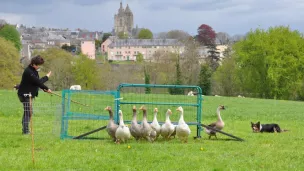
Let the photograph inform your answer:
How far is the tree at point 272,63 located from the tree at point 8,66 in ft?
113

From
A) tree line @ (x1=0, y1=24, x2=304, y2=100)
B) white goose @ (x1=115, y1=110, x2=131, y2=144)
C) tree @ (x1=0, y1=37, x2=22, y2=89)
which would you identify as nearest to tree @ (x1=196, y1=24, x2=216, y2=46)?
tree line @ (x1=0, y1=24, x2=304, y2=100)

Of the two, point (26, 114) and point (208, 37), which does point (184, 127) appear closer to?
point (26, 114)

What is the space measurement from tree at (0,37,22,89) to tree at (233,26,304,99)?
113 feet

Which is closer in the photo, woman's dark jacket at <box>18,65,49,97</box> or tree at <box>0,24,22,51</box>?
woman's dark jacket at <box>18,65,49,97</box>

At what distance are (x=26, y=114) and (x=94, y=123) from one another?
3815 millimetres

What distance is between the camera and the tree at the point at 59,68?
74200mm

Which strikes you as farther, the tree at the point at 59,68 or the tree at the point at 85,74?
the tree at the point at 85,74

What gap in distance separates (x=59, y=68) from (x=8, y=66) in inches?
481

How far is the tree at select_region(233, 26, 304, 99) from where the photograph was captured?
6762cm

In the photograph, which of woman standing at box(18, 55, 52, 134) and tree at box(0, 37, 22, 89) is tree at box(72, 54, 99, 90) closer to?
tree at box(0, 37, 22, 89)

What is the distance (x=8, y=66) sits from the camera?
67.5m

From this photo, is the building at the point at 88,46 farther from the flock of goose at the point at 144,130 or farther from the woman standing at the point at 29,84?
the flock of goose at the point at 144,130

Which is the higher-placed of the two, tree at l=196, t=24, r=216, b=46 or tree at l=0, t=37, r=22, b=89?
tree at l=196, t=24, r=216, b=46

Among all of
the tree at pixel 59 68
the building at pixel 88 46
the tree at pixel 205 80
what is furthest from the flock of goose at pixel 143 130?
the building at pixel 88 46
